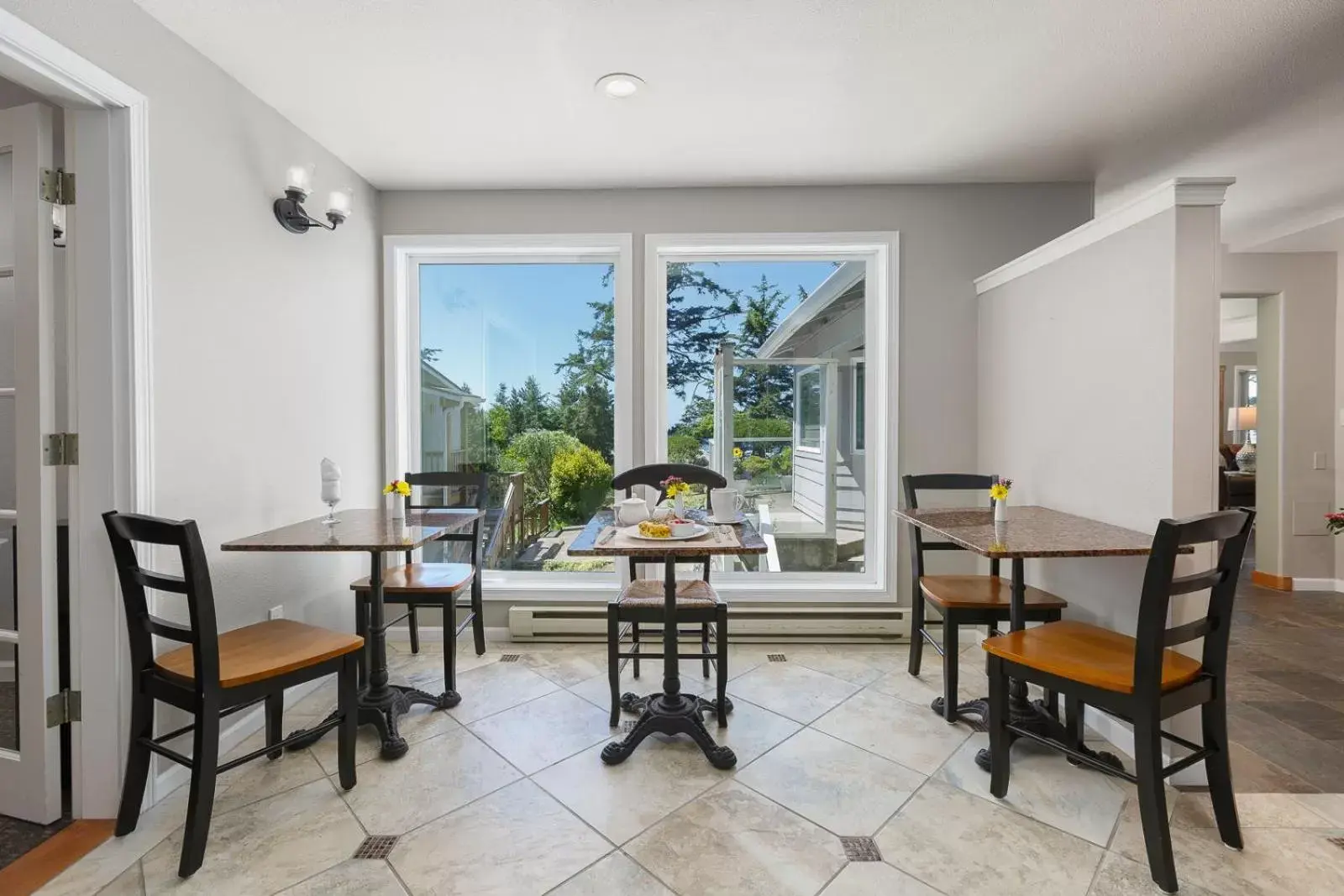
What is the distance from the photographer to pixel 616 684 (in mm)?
2324

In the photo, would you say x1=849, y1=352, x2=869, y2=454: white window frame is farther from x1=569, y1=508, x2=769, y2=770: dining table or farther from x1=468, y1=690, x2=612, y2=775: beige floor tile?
x1=468, y1=690, x2=612, y2=775: beige floor tile

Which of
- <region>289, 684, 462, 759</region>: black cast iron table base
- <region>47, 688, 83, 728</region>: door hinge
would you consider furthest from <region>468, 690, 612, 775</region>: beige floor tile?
<region>47, 688, 83, 728</region>: door hinge

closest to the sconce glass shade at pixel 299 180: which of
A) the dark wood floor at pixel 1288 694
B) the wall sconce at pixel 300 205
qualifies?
the wall sconce at pixel 300 205

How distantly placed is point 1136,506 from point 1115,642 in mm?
604

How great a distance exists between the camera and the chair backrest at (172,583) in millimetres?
1548

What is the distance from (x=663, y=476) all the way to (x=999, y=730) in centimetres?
168

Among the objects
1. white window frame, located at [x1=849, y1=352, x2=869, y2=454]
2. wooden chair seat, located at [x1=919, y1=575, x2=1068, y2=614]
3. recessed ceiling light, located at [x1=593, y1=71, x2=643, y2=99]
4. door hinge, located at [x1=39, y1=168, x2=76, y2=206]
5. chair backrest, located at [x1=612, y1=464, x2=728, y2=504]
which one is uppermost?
recessed ceiling light, located at [x1=593, y1=71, x2=643, y2=99]

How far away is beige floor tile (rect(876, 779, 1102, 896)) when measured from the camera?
5.16 feet

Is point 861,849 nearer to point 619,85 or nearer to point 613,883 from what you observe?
point 613,883

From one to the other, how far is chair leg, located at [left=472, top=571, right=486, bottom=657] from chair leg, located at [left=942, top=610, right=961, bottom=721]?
2.04 meters

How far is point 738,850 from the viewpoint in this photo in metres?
1.70

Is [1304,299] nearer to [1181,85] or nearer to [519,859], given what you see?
[1181,85]

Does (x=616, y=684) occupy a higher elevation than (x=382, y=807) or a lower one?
higher

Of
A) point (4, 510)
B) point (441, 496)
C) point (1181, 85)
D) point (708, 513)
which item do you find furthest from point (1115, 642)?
point (4, 510)
